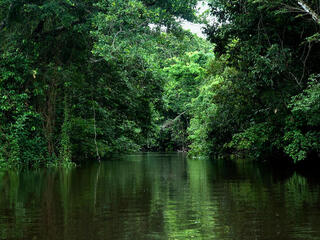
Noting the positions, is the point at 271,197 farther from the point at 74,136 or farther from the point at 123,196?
the point at 74,136

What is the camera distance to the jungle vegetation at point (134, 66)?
71.5ft

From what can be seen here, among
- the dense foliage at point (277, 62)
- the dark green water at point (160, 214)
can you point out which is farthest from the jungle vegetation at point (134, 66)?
the dark green water at point (160, 214)

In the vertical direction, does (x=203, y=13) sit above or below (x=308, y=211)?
above

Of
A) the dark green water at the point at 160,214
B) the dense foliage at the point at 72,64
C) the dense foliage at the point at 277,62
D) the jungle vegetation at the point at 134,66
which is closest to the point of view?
the dark green water at the point at 160,214

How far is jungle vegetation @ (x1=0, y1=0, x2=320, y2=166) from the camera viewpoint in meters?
21.8

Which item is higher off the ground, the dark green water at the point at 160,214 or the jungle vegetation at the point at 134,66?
the jungle vegetation at the point at 134,66

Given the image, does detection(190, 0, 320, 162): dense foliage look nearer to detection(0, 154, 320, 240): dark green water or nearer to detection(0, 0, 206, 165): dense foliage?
detection(0, 0, 206, 165): dense foliage

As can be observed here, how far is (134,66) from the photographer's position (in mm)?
28016

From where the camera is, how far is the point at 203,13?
80.4 feet

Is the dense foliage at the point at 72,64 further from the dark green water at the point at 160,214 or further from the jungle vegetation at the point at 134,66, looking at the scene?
the dark green water at the point at 160,214

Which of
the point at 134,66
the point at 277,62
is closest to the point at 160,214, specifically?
the point at 277,62

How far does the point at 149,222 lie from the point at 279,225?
2094mm

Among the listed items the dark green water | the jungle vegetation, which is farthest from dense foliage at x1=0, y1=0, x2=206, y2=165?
the dark green water

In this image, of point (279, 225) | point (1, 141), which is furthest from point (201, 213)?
point (1, 141)
